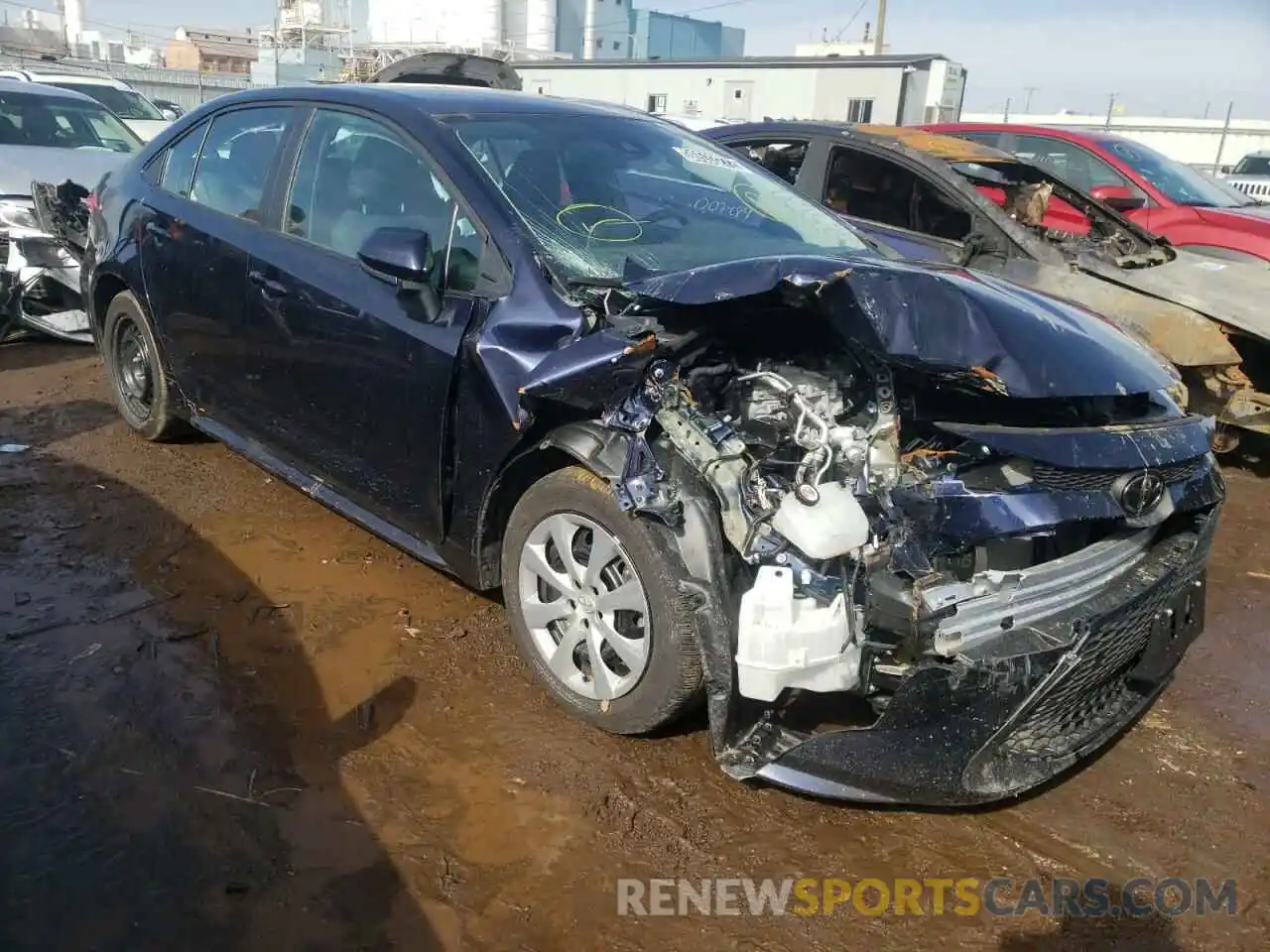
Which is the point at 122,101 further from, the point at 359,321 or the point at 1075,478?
the point at 1075,478

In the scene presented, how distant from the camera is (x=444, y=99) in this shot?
363cm

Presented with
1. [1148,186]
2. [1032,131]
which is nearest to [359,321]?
[1148,186]

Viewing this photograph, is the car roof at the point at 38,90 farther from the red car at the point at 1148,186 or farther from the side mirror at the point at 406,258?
the side mirror at the point at 406,258

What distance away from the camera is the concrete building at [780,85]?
30469mm

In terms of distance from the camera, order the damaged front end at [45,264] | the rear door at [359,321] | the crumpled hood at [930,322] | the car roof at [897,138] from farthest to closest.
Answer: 1. the damaged front end at [45,264]
2. the car roof at [897,138]
3. the rear door at [359,321]
4. the crumpled hood at [930,322]

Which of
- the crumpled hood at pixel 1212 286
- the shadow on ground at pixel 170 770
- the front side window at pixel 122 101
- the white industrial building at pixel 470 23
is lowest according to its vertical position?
the shadow on ground at pixel 170 770

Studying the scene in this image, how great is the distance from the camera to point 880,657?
2.42m

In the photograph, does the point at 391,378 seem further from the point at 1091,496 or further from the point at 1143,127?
the point at 1143,127

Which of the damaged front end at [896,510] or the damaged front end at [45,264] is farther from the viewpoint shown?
the damaged front end at [45,264]

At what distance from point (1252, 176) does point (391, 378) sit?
19319 mm

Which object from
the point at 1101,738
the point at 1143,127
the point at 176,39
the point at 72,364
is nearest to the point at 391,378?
the point at 1101,738

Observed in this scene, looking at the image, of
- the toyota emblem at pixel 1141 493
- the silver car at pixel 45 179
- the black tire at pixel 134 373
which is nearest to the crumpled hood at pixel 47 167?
the silver car at pixel 45 179

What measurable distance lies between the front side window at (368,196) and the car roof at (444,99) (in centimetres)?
9

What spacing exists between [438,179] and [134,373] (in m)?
2.78
